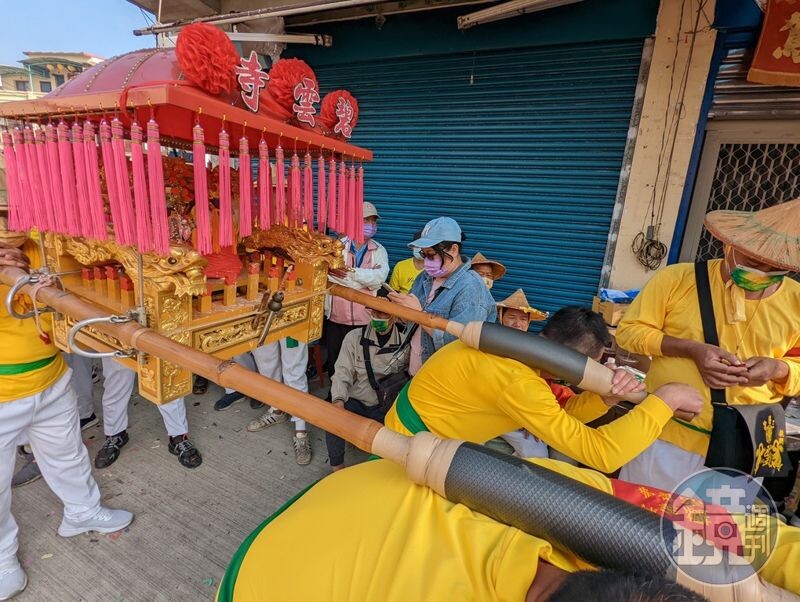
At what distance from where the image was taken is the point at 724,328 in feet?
5.75

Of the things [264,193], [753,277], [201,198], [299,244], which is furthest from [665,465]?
[201,198]

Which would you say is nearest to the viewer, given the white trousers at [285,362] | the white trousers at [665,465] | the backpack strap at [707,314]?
the backpack strap at [707,314]

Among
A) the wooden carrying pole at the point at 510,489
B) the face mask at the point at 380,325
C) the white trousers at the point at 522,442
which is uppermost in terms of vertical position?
→ the wooden carrying pole at the point at 510,489

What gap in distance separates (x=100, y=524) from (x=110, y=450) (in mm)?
795

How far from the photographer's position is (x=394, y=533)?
0.83m

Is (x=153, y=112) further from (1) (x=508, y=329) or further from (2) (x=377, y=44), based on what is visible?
(2) (x=377, y=44)

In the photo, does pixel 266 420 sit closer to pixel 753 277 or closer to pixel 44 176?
pixel 44 176

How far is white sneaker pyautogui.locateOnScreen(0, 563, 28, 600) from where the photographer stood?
1958mm

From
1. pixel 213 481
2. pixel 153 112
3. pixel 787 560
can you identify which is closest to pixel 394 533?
pixel 787 560

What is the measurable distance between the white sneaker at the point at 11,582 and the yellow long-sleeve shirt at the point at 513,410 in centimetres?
208

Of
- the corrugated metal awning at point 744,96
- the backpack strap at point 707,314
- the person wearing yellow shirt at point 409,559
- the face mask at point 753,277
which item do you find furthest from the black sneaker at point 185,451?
the corrugated metal awning at point 744,96

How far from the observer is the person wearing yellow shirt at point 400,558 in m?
0.68

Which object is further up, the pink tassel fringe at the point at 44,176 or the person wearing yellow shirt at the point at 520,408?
the pink tassel fringe at the point at 44,176

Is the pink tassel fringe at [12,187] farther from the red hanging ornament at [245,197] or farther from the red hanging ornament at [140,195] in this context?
the red hanging ornament at [245,197]
